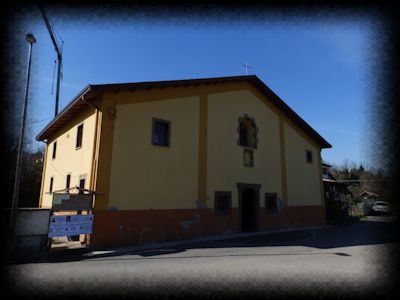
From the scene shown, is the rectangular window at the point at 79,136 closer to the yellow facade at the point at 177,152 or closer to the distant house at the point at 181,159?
the distant house at the point at 181,159

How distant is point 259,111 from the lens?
60.4 ft

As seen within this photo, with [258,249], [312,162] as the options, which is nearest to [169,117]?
[258,249]

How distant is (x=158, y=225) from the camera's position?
12102mm

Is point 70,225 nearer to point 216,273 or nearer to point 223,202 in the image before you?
point 216,273

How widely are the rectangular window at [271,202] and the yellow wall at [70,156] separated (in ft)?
35.0

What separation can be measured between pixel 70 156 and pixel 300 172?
14855 mm

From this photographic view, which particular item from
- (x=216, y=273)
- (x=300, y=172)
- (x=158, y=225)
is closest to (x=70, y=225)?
(x=158, y=225)

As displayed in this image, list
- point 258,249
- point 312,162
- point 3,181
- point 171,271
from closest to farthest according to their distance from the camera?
1. point 3,181
2. point 171,271
3. point 258,249
4. point 312,162

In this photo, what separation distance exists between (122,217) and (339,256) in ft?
25.0

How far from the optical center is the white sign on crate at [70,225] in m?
9.32

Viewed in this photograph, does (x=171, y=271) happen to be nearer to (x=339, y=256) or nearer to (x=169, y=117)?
(x=339, y=256)

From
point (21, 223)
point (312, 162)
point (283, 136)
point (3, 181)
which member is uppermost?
point (283, 136)

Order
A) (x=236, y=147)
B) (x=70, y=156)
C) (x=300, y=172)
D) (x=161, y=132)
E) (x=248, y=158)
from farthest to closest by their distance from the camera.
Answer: (x=300, y=172) → (x=248, y=158) → (x=236, y=147) → (x=70, y=156) → (x=161, y=132)

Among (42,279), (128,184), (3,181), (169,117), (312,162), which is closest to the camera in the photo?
(3,181)
